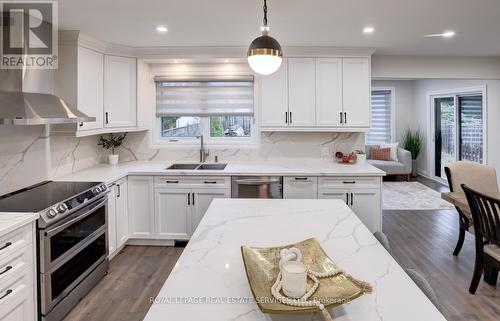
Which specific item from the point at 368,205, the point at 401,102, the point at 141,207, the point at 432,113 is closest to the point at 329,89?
the point at 368,205

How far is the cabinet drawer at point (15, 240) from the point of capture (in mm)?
1920

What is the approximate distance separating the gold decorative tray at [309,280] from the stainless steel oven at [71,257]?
1568 mm

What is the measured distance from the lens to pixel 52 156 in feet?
11.1

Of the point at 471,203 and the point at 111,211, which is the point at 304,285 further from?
the point at 111,211

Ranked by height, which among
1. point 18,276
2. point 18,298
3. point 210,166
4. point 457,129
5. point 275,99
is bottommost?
point 18,298

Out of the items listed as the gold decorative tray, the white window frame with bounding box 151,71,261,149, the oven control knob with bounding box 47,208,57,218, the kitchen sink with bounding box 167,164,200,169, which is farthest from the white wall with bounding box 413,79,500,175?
the oven control knob with bounding box 47,208,57,218

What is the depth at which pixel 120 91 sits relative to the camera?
13.0ft

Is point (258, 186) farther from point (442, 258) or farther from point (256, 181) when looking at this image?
point (442, 258)

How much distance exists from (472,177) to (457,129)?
13.3 ft

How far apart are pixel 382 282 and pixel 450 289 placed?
2.15m

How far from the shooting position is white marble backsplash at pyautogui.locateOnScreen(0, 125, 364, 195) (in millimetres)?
2795

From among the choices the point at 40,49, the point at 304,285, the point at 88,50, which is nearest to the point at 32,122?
the point at 40,49

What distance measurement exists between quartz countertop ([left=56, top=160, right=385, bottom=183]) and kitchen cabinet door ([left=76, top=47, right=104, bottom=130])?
51 cm

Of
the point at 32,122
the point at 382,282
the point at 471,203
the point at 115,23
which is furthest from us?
the point at 115,23
